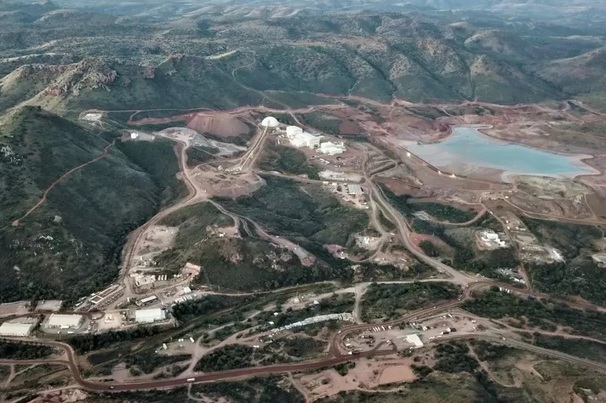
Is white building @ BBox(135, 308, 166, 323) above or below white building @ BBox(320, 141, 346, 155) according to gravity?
above

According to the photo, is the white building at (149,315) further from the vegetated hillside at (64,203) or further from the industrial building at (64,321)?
the vegetated hillside at (64,203)

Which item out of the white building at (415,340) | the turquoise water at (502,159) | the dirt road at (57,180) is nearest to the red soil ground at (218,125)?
the dirt road at (57,180)

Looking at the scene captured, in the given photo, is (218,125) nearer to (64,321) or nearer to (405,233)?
(405,233)

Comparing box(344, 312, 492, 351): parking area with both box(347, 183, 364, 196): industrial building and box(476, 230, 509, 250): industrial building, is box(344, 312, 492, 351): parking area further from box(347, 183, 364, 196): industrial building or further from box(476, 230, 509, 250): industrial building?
box(347, 183, 364, 196): industrial building

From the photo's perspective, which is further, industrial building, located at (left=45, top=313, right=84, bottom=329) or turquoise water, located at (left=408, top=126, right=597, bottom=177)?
turquoise water, located at (left=408, top=126, right=597, bottom=177)

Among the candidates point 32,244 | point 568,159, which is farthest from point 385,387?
point 568,159

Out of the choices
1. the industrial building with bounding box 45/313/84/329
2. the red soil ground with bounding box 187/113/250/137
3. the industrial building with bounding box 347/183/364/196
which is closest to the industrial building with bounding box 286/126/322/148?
the red soil ground with bounding box 187/113/250/137

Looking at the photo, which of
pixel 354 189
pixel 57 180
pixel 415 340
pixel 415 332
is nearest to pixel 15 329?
pixel 57 180

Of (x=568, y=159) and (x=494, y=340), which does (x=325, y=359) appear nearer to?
(x=494, y=340)
